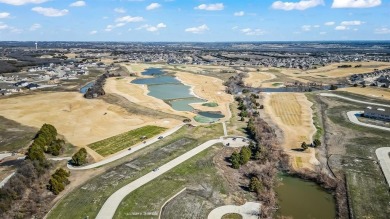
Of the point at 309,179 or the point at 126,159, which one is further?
the point at 126,159

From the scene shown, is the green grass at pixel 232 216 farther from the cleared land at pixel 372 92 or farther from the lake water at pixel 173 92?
the cleared land at pixel 372 92

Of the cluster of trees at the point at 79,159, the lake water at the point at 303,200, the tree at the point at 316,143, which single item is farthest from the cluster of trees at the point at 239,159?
the cluster of trees at the point at 79,159

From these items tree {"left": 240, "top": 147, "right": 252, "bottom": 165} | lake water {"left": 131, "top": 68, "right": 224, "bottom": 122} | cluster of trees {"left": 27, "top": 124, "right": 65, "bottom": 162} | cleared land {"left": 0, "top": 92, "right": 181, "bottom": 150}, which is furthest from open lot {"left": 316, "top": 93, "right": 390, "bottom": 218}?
cluster of trees {"left": 27, "top": 124, "right": 65, "bottom": 162}

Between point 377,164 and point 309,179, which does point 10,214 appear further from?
point 377,164

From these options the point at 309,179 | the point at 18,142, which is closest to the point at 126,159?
the point at 18,142

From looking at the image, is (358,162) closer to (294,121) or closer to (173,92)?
(294,121)

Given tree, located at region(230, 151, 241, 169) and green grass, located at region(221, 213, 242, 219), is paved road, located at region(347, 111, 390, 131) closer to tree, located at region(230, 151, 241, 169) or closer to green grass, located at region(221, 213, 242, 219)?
tree, located at region(230, 151, 241, 169)

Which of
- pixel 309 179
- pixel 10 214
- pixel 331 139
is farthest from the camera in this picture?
pixel 331 139
